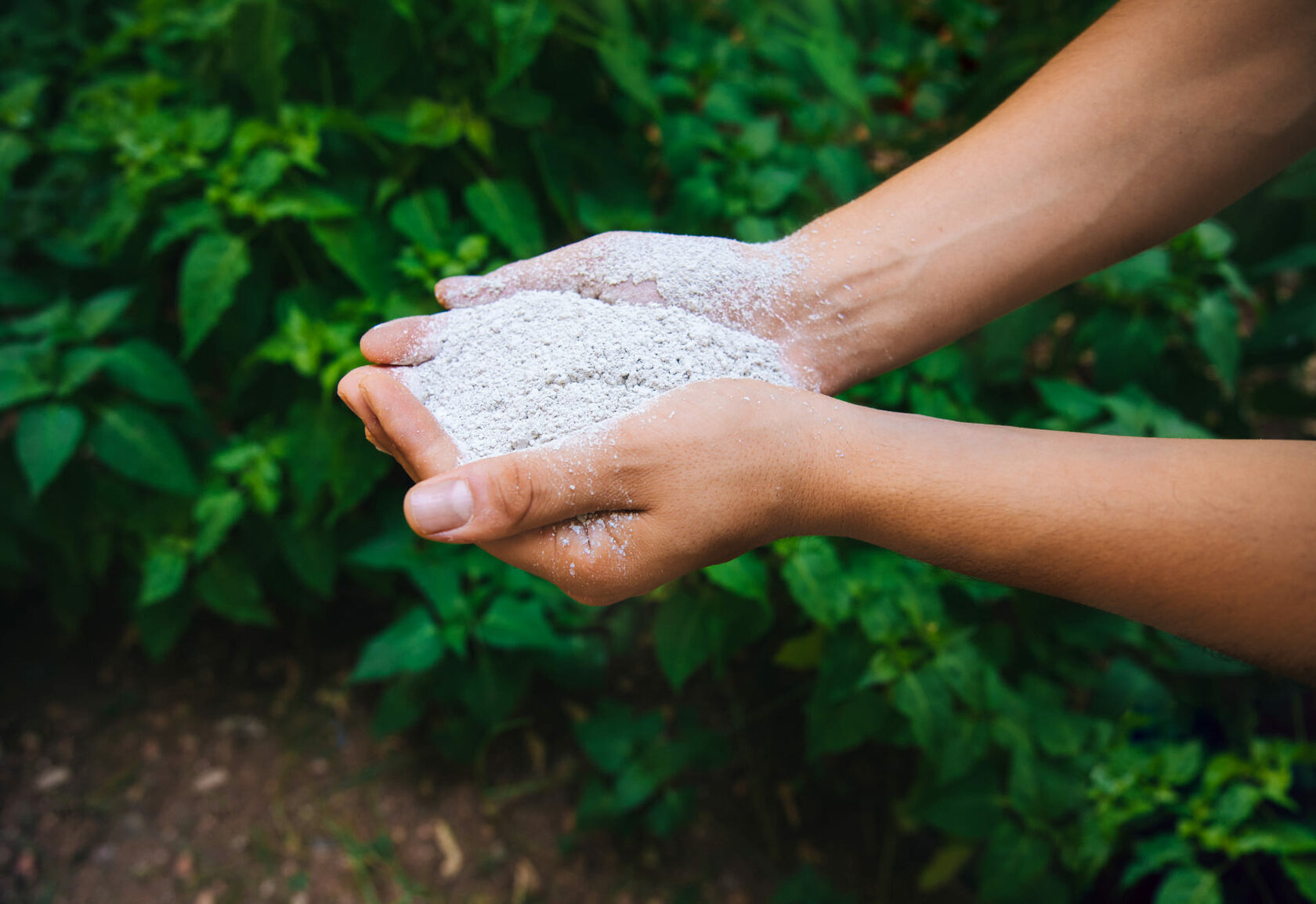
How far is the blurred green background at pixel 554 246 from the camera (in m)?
1.51

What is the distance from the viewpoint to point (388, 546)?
1666 millimetres

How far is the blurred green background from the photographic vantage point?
4.97 ft

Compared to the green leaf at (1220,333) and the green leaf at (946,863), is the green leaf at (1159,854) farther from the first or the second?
the green leaf at (1220,333)

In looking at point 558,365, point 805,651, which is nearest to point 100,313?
point 558,365

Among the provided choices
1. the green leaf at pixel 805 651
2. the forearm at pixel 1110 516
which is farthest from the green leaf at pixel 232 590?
the forearm at pixel 1110 516

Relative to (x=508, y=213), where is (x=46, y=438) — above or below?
below

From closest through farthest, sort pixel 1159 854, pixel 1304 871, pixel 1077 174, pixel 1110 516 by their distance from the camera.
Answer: pixel 1110 516 < pixel 1077 174 < pixel 1304 871 < pixel 1159 854

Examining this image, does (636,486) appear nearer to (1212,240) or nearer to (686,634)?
(686,634)

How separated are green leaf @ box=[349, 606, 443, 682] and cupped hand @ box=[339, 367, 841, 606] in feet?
1.90

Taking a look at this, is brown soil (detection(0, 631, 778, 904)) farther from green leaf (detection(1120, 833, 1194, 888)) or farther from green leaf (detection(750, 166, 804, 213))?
green leaf (detection(750, 166, 804, 213))

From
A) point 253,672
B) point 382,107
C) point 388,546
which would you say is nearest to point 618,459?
point 388,546

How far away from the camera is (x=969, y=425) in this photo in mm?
1104

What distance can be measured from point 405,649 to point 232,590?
0.56 metres

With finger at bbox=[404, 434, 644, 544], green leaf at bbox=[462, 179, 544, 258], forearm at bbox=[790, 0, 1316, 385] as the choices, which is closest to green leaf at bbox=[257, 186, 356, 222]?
green leaf at bbox=[462, 179, 544, 258]
